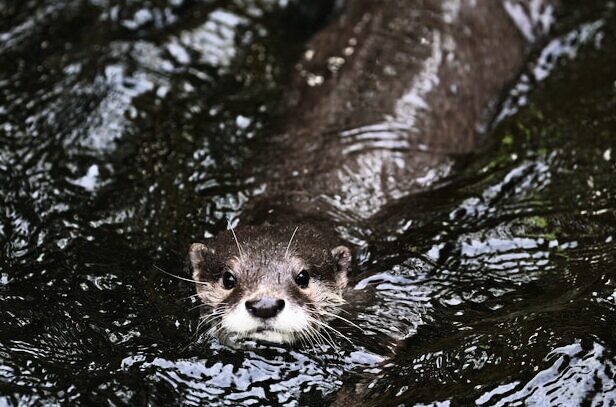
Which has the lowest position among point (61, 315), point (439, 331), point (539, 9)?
point (61, 315)

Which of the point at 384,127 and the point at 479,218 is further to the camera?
the point at 384,127

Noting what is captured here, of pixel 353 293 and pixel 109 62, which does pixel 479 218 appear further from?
pixel 109 62

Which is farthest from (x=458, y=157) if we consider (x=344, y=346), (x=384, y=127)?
(x=344, y=346)

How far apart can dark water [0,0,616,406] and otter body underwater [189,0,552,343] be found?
5.5 inches

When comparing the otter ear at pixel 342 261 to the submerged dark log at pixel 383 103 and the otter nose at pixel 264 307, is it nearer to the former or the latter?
the submerged dark log at pixel 383 103

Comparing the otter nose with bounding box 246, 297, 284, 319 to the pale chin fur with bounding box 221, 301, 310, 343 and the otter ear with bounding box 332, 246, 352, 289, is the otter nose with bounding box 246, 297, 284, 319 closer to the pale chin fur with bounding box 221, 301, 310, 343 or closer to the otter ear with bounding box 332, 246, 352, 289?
the pale chin fur with bounding box 221, 301, 310, 343

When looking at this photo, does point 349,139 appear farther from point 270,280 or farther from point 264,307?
point 264,307

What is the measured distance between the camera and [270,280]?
12.5 feet

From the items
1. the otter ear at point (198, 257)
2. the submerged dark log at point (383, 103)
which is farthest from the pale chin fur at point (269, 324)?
the submerged dark log at point (383, 103)

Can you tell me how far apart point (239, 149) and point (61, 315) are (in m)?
1.54

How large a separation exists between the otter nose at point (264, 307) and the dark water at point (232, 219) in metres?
0.28

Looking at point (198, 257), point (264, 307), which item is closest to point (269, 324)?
point (264, 307)

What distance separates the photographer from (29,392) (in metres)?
3.53

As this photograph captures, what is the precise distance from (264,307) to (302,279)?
1.28ft
